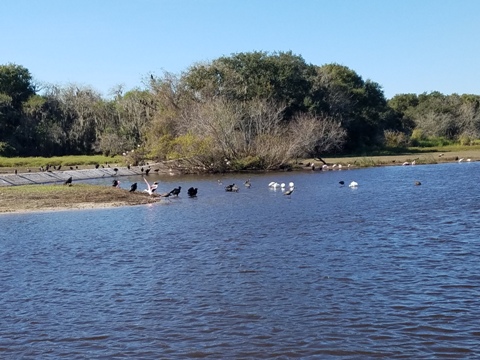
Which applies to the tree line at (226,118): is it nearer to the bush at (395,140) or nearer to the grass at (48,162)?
the bush at (395,140)

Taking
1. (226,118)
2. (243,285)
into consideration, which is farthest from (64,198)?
(226,118)

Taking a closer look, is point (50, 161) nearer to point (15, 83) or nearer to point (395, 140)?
point (15, 83)

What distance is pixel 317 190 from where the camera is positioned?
120 ft

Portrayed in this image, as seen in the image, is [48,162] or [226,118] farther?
[48,162]

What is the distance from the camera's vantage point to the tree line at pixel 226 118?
5566cm

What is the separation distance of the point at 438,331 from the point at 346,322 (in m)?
1.50

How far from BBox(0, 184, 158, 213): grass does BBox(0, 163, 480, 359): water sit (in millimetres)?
2318

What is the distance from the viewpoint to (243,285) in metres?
13.5

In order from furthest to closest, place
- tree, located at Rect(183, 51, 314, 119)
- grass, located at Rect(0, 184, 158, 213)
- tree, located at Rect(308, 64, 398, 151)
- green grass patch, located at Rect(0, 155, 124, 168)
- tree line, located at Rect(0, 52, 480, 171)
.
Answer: tree, located at Rect(308, 64, 398, 151) < tree, located at Rect(183, 51, 314, 119) < green grass patch, located at Rect(0, 155, 124, 168) < tree line, located at Rect(0, 52, 480, 171) < grass, located at Rect(0, 184, 158, 213)

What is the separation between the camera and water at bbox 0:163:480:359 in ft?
32.4

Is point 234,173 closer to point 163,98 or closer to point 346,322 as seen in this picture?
point 163,98

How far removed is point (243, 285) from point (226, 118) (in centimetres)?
4247

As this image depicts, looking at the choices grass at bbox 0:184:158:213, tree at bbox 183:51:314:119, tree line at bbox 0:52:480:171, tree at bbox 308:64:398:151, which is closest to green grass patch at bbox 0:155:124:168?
tree line at bbox 0:52:480:171

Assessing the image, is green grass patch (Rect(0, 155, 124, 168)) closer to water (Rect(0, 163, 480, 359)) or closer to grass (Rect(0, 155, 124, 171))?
grass (Rect(0, 155, 124, 171))
